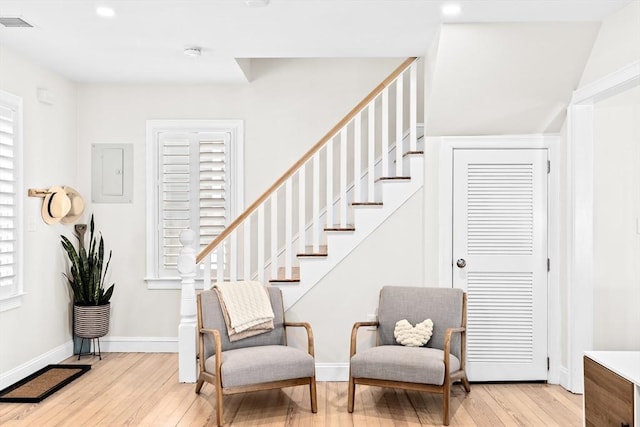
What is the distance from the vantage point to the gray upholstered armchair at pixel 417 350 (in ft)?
13.1

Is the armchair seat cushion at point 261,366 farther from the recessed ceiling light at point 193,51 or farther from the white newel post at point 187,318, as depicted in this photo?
the recessed ceiling light at point 193,51

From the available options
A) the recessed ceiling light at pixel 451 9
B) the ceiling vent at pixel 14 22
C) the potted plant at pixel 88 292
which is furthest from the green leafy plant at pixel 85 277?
the recessed ceiling light at pixel 451 9

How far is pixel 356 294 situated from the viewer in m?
4.96

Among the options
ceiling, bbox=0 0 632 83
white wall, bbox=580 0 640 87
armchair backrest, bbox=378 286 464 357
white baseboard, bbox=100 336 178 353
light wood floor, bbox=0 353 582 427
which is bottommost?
light wood floor, bbox=0 353 582 427

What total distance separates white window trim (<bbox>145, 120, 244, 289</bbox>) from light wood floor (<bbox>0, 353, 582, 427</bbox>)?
1216mm

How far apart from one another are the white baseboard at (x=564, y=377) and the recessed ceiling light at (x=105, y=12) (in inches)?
164

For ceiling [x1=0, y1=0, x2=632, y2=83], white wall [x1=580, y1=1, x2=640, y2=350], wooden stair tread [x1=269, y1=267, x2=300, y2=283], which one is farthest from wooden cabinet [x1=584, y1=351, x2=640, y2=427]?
wooden stair tread [x1=269, y1=267, x2=300, y2=283]

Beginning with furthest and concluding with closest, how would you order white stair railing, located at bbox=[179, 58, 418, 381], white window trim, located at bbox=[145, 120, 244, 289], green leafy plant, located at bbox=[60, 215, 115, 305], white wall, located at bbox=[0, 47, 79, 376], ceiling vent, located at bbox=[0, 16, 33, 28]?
1. white window trim, located at bbox=[145, 120, 244, 289]
2. green leafy plant, located at bbox=[60, 215, 115, 305]
3. white stair railing, located at bbox=[179, 58, 418, 381]
4. white wall, located at bbox=[0, 47, 79, 376]
5. ceiling vent, located at bbox=[0, 16, 33, 28]

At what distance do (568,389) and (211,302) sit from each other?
110 inches

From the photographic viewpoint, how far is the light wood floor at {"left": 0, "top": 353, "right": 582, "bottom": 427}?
398 centimetres

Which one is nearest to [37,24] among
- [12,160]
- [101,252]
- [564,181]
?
[12,160]

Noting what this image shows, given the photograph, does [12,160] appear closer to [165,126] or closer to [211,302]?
[165,126]

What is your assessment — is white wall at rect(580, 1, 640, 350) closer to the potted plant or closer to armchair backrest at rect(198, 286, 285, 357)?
armchair backrest at rect(198, 286, 285, 357)

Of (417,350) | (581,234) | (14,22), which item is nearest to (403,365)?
(417,350)
